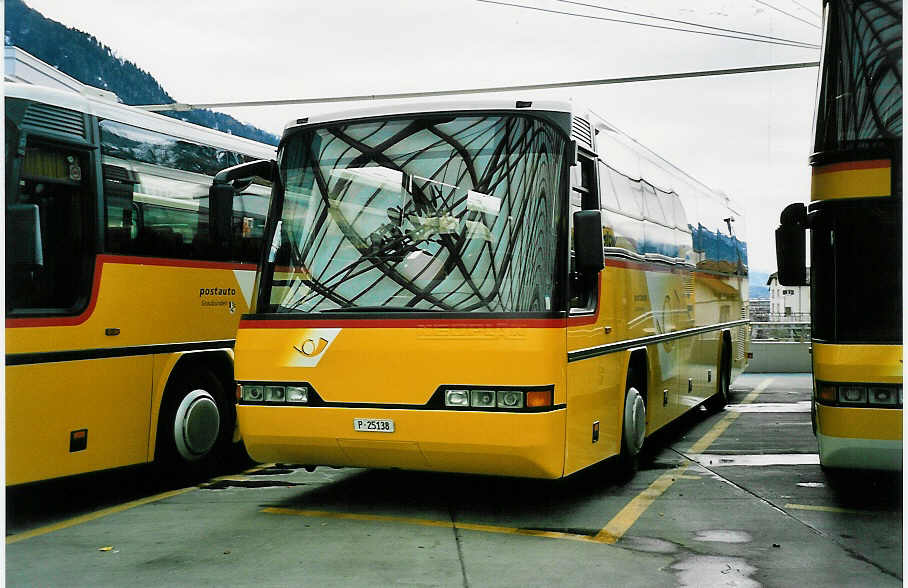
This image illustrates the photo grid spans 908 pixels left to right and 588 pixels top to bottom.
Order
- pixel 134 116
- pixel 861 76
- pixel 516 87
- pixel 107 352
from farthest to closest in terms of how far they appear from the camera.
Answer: pixel 516 87 → pixel 134 116 → pixel 107 352 → pixel 861 76

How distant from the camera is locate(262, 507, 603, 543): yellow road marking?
7.32 metres

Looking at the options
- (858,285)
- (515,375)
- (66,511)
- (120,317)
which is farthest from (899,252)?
(66,511)

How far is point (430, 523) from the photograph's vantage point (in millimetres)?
7715

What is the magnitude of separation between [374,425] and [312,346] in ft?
2.39

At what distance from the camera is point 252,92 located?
16.8 meters

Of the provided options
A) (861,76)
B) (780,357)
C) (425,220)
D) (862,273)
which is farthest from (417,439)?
(780,357)

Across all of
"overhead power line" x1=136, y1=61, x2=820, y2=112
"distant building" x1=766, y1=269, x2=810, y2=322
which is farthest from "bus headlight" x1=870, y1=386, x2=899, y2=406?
"distant building" x1=766, y1=269, x2=810, y2=322

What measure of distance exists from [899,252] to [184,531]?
5294 mm

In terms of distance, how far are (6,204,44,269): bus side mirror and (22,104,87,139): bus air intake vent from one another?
0.67 m

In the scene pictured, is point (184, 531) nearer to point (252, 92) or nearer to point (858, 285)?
point (858, 285)

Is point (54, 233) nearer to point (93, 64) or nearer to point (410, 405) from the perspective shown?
point (410, 405)

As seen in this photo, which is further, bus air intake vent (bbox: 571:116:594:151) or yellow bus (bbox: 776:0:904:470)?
bus air intake vent (bbox: 571:116:594:151)

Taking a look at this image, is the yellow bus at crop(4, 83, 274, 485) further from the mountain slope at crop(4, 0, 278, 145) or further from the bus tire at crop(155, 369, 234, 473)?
the mountain slope at crop(4, 0, 278, 145)

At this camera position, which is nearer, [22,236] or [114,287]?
[22,236]
